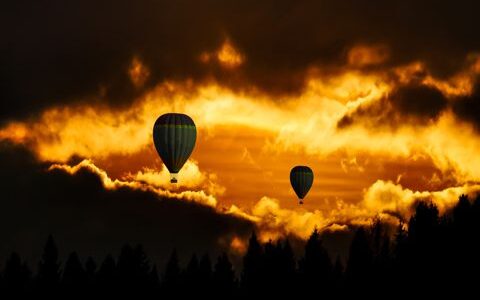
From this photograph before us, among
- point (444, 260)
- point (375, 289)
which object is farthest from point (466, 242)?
point (375, 289)

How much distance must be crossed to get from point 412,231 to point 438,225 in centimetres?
476

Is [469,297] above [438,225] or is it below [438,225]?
below

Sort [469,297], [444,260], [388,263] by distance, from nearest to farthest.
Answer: [469,297]
[444,260]
[388,263]

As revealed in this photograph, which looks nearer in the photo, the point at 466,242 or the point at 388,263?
→ the point at 466,242

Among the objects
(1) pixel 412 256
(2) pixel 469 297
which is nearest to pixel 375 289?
(1) pixel 412 256

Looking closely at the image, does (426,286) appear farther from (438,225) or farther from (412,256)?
(438,225)

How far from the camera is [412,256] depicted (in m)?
185

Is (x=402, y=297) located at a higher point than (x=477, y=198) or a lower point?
lower

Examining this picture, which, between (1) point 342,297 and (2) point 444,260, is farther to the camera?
(1) point 342,297

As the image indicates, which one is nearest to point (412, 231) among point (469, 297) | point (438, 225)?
point (438, 225)

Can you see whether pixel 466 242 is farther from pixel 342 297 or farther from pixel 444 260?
pixel 342 297

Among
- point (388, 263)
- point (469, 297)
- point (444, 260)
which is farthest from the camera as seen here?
point (388, 263)

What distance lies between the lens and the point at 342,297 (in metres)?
200

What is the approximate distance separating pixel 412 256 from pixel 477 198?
13687mm
